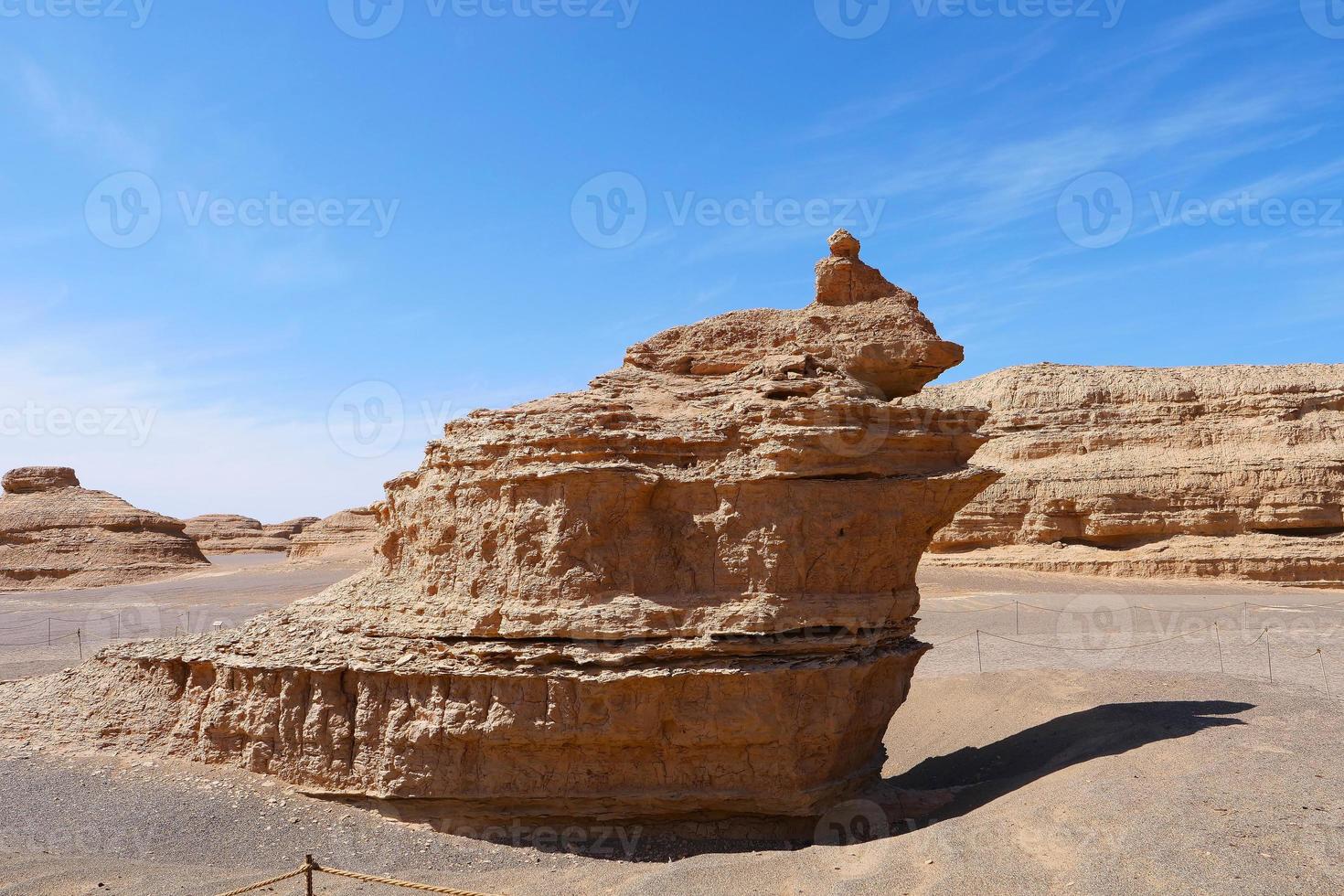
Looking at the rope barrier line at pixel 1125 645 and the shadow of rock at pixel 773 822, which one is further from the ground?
the rope barrier line at pixel 1125 645

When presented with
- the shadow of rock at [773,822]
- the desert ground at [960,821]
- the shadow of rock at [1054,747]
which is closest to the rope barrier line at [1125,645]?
the desert ground at [960,821]

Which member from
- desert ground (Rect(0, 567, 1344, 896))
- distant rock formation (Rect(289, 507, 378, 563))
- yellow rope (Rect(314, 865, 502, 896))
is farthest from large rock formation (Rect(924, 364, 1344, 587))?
distant rock formation (Rect(289, 507, 378, 563))

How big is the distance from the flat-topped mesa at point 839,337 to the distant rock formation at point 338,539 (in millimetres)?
32993

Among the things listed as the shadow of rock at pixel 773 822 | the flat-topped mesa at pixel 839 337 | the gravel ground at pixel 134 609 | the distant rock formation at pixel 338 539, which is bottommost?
the shadow of rock at pixel 773 822

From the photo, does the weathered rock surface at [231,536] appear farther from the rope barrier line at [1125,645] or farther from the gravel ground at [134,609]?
the rope barrier line at [1125,645]

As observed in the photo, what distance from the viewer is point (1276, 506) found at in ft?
97.9

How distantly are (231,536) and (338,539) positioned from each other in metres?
23.5

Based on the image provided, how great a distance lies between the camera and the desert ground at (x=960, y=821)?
7.79 m

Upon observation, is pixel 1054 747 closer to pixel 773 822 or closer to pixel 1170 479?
pixel 773 822

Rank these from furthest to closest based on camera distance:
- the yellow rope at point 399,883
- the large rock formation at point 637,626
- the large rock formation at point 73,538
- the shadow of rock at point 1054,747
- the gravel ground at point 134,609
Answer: the large rock formation at point 73,538 → the gravel ground at point 134,609 → the shadow of rock at point 1054,747 → the large rock formation at point 637,626 → the yellow rope at point 399,883

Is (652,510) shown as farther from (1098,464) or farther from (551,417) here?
(1098,464)

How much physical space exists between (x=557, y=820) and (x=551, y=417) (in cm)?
475

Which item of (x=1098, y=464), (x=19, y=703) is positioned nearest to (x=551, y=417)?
(x=19, y=703)

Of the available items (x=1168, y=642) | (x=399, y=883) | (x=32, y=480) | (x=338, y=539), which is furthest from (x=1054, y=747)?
(x=32, y=480)
